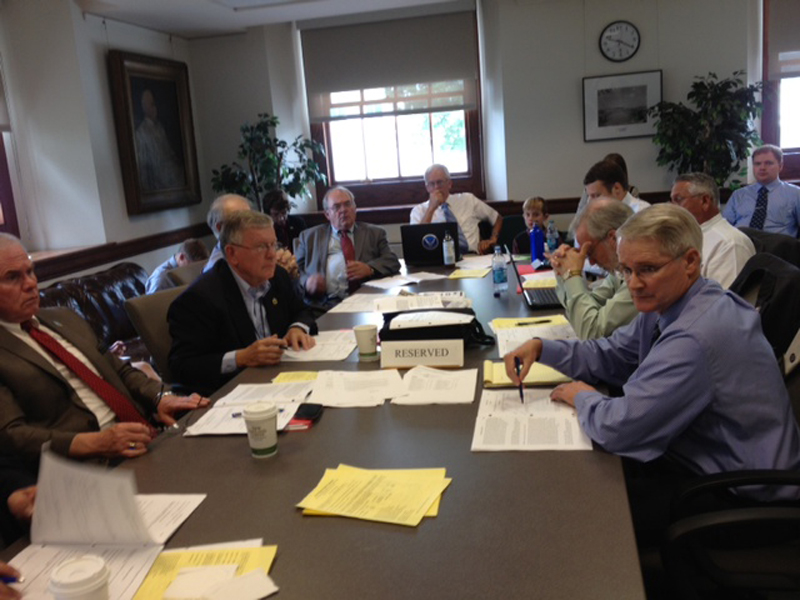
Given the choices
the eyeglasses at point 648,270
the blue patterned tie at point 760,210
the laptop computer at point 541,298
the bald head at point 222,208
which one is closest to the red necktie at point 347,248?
the bald head at point 222,208

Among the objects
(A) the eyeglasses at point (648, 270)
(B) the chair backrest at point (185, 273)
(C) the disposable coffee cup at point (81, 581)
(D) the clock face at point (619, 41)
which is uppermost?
(D) the clock face at point (619, 41)

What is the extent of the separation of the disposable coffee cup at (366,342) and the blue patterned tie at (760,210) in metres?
4.12

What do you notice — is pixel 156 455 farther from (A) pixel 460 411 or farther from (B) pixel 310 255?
(B) pixel 310 255

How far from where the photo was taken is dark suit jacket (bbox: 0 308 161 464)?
72.1 inches

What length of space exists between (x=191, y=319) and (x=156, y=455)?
36.7 inches

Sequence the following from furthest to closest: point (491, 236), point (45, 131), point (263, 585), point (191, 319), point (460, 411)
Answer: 1. point (491, 236)
2. point (45, 131)
3. point (191, 319)
4. point (460, 411)
5. point (263, 585)

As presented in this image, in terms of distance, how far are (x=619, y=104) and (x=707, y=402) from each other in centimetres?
515

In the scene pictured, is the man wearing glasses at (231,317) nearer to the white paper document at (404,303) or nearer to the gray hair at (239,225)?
the gray hair at (239,225)

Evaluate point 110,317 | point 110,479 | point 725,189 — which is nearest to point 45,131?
point 110,317

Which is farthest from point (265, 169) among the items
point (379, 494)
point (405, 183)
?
point (379, 494)

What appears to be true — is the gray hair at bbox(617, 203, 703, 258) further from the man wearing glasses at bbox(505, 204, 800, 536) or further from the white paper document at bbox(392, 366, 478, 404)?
the white paper document at bbox(392, 366, 478, 404)

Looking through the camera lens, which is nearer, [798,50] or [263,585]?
[263,585]

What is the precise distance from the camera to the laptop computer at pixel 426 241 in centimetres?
438

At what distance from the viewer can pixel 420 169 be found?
6945 millimetres
